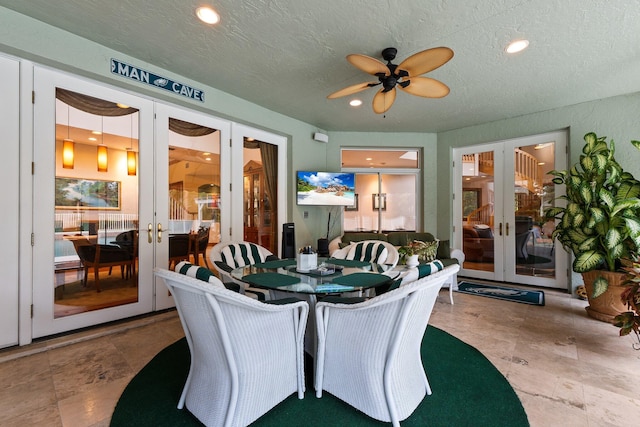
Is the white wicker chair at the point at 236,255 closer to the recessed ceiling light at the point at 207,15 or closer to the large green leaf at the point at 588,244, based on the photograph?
the recessed ceiling light at the point at 207,15

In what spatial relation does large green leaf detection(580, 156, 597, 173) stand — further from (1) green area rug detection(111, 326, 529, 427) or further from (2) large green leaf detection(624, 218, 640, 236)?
(1) green area rug detection(111, 326, 529, 427)

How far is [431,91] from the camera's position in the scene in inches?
111

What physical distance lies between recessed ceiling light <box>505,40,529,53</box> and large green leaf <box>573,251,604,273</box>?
2.32 m

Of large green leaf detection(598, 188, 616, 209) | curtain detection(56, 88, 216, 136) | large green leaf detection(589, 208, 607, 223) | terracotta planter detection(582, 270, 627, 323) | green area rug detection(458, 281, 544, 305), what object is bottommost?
green area rug detection(458, 281, 544, 305)

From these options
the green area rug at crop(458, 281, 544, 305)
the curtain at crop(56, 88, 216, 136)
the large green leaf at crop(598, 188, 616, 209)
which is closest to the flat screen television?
the curtain at crop(56, 88, 216, 136)

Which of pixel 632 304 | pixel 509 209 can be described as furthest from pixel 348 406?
pixel 509 209

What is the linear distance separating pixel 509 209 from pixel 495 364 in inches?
140

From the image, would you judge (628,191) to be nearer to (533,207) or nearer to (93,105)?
(533,207)

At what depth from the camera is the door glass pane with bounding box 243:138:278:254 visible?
4.32 m

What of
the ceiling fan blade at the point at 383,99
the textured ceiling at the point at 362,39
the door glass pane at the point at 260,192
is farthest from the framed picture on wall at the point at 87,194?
the ceiling fan blade at the point at 383,99

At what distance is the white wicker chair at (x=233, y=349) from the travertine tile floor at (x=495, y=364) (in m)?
0.68

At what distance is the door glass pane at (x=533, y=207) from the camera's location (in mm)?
4637

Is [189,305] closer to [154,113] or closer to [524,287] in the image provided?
[154,113]

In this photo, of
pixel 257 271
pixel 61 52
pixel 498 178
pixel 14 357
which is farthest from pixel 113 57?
pixel 498 178
